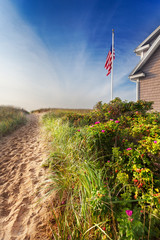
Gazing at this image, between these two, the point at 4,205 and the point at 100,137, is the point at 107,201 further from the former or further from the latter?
the point at 4,205

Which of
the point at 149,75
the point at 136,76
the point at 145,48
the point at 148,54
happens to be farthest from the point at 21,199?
the point at 145,48

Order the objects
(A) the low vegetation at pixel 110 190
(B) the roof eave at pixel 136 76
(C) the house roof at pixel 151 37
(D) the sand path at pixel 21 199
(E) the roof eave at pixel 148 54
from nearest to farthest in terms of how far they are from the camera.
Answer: (A) the low vegetation at pixel 110 190, (D) the sand path at pixel 21 199, (E) the roof eave at pixel 148 54, (B) the roof eave at pixel 136 76, (C) the house roof at pixel 151 37

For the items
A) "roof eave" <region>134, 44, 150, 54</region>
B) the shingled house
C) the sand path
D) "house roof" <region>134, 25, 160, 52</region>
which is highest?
"house roof" <region>134, 25, 160, 52</region>

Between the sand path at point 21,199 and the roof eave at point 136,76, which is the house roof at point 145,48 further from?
the sand path at point 21,199

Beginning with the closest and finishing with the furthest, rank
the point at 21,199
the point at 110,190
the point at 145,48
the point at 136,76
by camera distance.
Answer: the point at 110,190 < the point at 21,199 < the point at 136,76 < the point at 145,48

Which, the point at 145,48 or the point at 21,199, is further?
the point at 145,48

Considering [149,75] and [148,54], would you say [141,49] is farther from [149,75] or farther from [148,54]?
[149,75]

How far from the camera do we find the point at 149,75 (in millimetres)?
8422

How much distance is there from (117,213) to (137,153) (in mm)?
1080

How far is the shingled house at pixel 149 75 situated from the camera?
8.09m

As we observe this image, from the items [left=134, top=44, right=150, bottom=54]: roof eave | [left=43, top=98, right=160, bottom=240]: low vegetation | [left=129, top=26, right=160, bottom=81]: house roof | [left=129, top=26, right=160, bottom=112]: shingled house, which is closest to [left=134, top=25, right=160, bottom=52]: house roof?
[left=129, top=26, right=160, bottom=81]: house roof

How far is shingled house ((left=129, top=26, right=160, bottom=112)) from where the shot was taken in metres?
8.09

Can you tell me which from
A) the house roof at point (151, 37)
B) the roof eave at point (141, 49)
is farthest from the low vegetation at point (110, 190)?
the house roof at point (151, 37)

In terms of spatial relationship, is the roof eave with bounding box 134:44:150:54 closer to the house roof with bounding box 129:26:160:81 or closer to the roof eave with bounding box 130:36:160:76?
the house roof with bounding box 129:26:160:81
